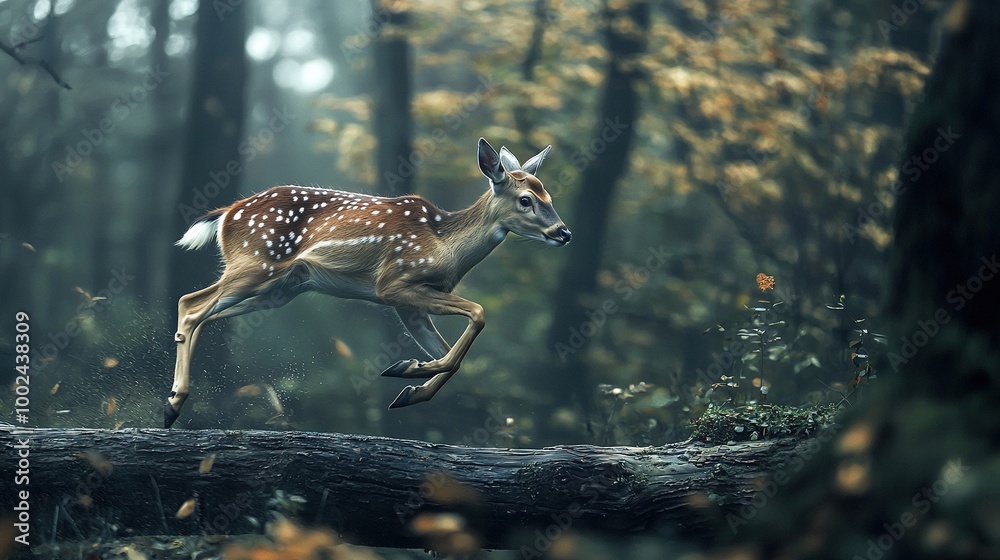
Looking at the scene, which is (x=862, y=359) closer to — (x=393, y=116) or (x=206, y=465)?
(x=206, y=465)

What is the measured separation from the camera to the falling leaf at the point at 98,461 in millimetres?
5445

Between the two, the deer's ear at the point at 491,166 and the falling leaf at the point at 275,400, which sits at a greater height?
the deer's ear at the point at 491,166

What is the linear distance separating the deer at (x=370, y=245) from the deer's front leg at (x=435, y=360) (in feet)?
0.04

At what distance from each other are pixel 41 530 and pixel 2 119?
11.4m

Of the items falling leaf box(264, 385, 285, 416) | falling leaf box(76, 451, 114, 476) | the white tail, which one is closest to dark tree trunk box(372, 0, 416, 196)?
falling leaf box(264, 385, 285, 416)

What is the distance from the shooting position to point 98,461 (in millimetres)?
5453

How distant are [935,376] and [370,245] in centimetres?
490

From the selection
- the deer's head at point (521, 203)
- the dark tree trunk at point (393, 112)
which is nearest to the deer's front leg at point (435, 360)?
the deer's head at point (521, 203)

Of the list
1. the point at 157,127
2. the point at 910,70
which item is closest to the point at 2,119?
the point at 157,127

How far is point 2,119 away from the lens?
14508 mm

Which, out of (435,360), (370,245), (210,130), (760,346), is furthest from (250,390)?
(760,346)

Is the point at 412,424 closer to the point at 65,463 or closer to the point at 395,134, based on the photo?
the point at 395,134

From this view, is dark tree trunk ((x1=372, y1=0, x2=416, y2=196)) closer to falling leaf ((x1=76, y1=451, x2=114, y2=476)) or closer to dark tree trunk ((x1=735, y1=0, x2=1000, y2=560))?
falling leaf ((x1=76, y1=451, x2=114, y2=476))

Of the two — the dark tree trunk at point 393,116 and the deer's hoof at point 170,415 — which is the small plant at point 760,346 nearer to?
the deer's hoof at point 170,415
